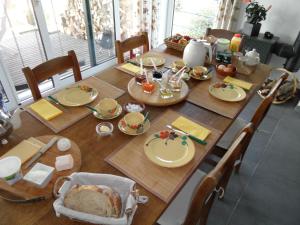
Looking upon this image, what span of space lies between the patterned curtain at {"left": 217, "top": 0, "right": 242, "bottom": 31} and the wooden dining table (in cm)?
155

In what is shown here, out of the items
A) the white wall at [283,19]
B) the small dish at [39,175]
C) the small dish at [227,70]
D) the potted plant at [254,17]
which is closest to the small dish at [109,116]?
the small dish at [39,175]

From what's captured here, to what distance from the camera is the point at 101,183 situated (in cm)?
80

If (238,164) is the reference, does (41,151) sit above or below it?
above

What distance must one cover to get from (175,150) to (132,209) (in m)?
0.36

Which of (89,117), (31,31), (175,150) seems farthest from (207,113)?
(31,31)

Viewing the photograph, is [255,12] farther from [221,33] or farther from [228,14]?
[221,33]

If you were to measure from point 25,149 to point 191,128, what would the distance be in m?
0.75

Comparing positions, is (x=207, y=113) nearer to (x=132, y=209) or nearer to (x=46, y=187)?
(x=132, y=209)

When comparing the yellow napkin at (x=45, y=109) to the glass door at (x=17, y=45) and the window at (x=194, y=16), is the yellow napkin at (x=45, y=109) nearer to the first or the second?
the glass door at (x=17, y=45)

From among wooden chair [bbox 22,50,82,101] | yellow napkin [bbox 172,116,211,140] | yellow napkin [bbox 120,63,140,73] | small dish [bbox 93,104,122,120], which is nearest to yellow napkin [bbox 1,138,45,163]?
small dish [bbox 93,104,122,120]

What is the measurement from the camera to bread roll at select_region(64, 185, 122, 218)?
0.70 metres

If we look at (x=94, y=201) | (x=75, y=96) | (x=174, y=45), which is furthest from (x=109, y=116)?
(x=174, y=45)

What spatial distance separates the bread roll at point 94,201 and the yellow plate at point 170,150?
272 millimetres

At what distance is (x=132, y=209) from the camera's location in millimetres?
724
